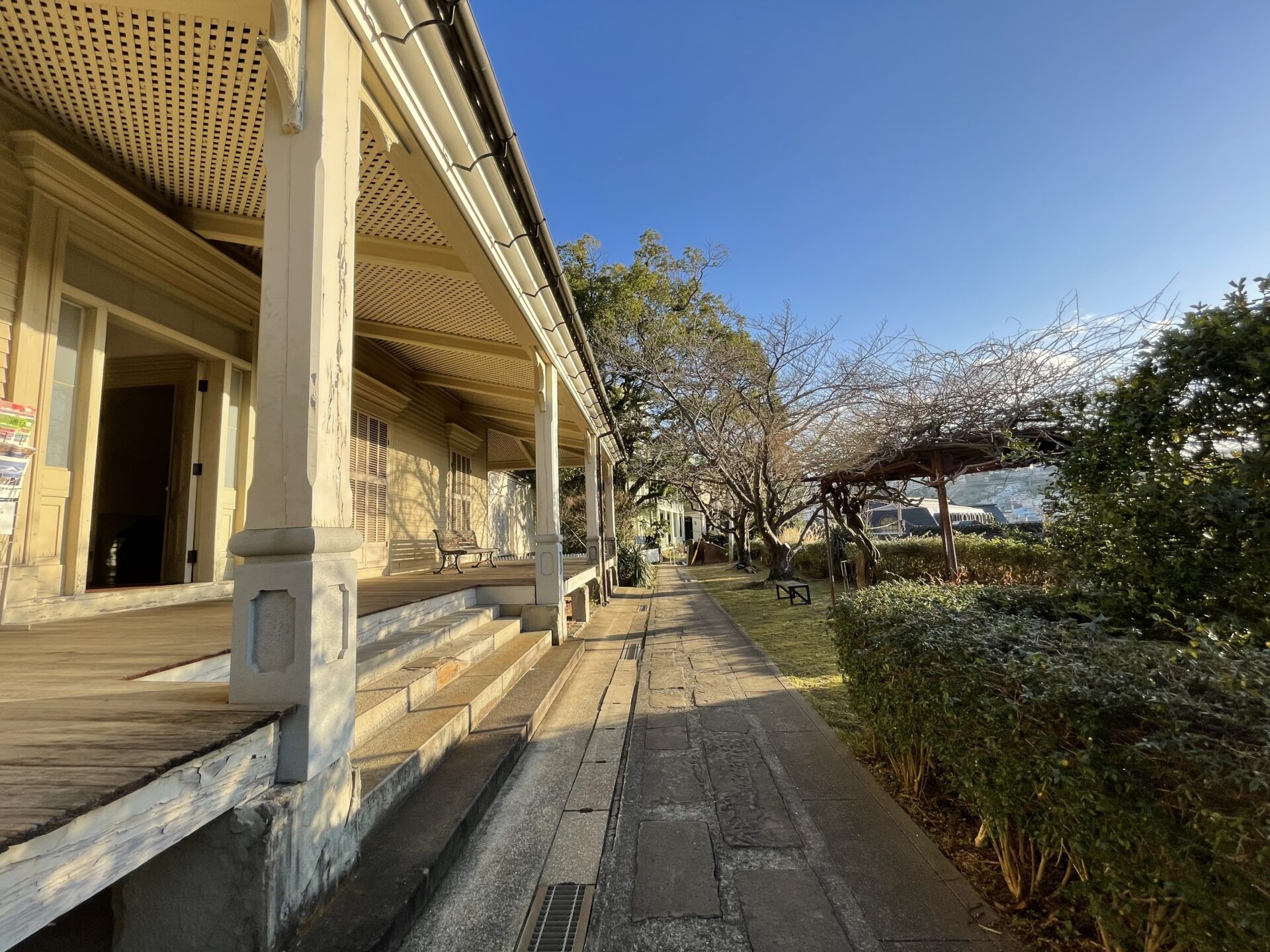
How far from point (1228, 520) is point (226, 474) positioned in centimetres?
690

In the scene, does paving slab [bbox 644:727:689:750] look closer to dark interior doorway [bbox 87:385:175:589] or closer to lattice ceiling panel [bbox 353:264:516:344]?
lattice ceiling panel [bbox 353:264:516:344]

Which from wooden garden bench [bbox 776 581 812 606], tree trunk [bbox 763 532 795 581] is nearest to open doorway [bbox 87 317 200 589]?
wooden garden bench [bbox 776 581 812 606]

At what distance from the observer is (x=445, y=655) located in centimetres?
410

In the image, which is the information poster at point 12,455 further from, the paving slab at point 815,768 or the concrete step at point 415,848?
the paving slab at point 815,768

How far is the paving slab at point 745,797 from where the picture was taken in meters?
2.59

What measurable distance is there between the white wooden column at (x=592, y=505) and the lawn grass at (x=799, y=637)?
8.66ft

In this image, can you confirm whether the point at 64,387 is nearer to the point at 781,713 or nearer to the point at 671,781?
the point at 671,781

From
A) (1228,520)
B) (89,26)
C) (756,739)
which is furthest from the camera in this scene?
(756,739)

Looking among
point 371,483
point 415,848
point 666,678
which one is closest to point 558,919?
point 415,848

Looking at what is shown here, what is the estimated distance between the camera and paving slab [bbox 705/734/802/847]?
2.59m

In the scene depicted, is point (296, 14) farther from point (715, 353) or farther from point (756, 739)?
point (715, 353)

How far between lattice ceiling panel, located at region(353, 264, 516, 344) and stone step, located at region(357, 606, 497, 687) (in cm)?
286

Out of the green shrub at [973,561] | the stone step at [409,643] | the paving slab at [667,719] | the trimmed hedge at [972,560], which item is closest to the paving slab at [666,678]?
the paving slab at [667,719]

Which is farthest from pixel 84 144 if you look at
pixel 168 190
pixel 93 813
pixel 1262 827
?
pixel 1262 827
